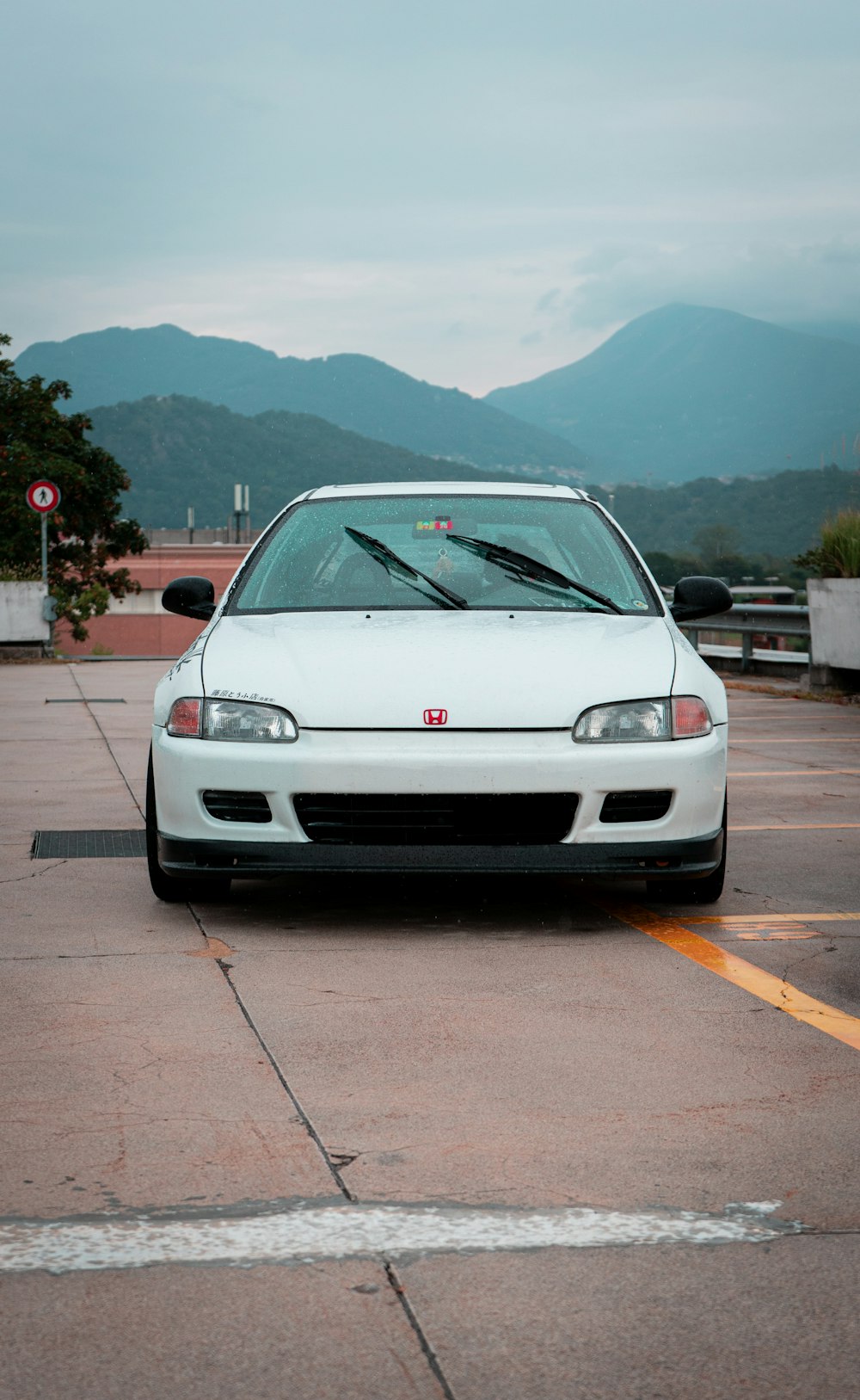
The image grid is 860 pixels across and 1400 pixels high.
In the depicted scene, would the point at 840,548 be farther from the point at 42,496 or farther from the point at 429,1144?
the point at 42,496

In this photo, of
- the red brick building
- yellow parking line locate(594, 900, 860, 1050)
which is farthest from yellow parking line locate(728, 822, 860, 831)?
the red brick building

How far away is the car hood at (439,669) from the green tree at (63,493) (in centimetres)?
3024

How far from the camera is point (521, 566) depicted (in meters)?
6.68

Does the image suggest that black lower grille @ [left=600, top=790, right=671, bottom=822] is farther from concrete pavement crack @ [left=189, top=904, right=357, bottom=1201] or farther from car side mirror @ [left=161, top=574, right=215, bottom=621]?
car side mirror @ [left=161, top=574, right=215, bottom=621]

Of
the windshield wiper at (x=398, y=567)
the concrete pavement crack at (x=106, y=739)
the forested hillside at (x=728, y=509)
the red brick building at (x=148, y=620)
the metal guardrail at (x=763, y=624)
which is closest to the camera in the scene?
the windshield wiper at (x=398, y=567)

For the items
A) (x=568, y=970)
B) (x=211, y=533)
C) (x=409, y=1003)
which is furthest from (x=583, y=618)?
(x=211, y=533)

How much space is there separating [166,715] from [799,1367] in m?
3.64

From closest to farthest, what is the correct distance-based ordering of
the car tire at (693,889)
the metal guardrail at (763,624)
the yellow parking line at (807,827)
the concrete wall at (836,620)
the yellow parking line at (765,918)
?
the yellow parking line at (765,918) → the car tire at (693,889) → the yellow parking line at (807,827) → the concrete wall at (836,620) → the metal guardrail at (763,624)

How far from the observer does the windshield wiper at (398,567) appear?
21.1 ft

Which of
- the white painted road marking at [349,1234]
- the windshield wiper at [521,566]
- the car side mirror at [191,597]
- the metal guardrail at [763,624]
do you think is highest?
the windshield wiper at [521,566]

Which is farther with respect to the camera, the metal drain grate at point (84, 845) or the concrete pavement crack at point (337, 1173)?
the metal drain grate at point (84, 845)

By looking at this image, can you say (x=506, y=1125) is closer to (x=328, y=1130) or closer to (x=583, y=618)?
(x=328, y=1130)

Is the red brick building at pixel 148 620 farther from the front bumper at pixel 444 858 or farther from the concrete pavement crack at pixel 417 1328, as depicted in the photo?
the concrete pavement crack at pixel 417 1328

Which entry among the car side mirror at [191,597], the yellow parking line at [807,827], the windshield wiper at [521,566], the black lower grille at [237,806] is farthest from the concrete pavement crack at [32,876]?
the yellow parking line at [807,827]
